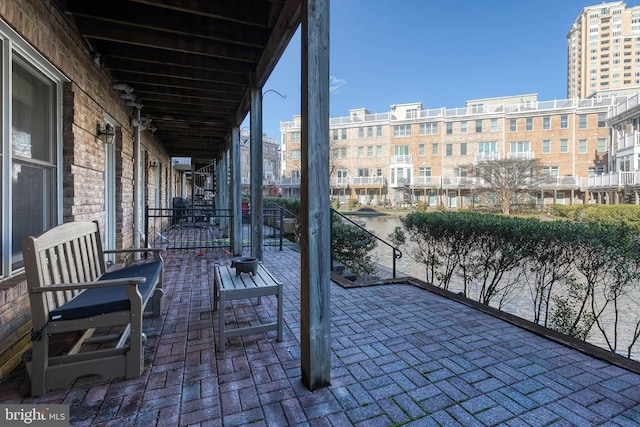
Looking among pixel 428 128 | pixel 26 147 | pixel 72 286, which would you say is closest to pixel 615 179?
pixel 428 128

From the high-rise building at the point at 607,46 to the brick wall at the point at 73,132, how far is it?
96840mm

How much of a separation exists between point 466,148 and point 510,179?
8.61 meters

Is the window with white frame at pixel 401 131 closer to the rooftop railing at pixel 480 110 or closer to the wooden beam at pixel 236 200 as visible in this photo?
the rooftop railing at pixel 480 110

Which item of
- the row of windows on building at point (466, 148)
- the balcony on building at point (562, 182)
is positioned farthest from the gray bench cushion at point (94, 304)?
the row of windows on building at point (466, 148)

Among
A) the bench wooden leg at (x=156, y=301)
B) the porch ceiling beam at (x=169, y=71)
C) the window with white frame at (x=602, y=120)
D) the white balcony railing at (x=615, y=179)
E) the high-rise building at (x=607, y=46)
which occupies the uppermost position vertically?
the high-rise building at (x=607, y=46)

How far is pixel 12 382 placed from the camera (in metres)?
1.96

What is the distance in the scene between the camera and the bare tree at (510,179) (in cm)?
A: 2130

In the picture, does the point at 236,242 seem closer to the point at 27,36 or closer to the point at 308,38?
the point at 27,36

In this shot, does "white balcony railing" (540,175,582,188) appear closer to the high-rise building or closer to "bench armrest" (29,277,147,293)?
"bench armrest" (29,277,147,293)

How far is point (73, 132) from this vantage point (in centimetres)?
316

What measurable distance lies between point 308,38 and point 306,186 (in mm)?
874

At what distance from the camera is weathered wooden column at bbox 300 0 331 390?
1888 millimetres

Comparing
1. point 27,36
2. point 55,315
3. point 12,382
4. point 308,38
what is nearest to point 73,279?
point 55,315

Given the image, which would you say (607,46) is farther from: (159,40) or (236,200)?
(159,40)
